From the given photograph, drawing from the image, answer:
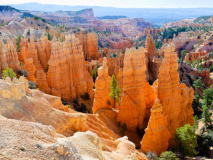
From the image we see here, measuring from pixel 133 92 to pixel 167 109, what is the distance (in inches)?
142

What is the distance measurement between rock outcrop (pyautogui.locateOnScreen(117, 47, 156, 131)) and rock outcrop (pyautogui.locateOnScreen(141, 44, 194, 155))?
6.31 feet

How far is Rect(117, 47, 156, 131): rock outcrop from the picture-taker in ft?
64.6

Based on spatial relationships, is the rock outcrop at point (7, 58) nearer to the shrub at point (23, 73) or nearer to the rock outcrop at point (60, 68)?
the shrub at point (23, 73)

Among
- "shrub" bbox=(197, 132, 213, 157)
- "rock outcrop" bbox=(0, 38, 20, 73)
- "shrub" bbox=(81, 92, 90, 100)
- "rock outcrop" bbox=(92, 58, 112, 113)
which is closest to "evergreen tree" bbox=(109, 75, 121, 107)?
"rock outcrop" bbox=(92, 58, 112, 113)

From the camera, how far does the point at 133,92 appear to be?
20.0 meters

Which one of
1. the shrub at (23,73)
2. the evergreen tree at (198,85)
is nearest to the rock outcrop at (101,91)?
the shrub at (23,73)

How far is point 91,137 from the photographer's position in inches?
400

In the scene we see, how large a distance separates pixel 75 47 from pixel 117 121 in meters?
14.2

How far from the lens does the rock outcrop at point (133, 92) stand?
19688 millimetres

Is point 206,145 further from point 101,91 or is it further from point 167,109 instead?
point 101,91

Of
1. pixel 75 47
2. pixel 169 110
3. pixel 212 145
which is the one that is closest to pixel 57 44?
pixel 75 47

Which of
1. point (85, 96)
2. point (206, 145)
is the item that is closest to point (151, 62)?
point (85, 96)

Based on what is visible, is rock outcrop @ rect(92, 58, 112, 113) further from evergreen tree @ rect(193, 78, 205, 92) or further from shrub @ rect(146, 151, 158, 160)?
evergreen tree @ rect(193, 78, 205, 92)

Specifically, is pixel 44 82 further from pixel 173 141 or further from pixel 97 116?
pixel 173 141
